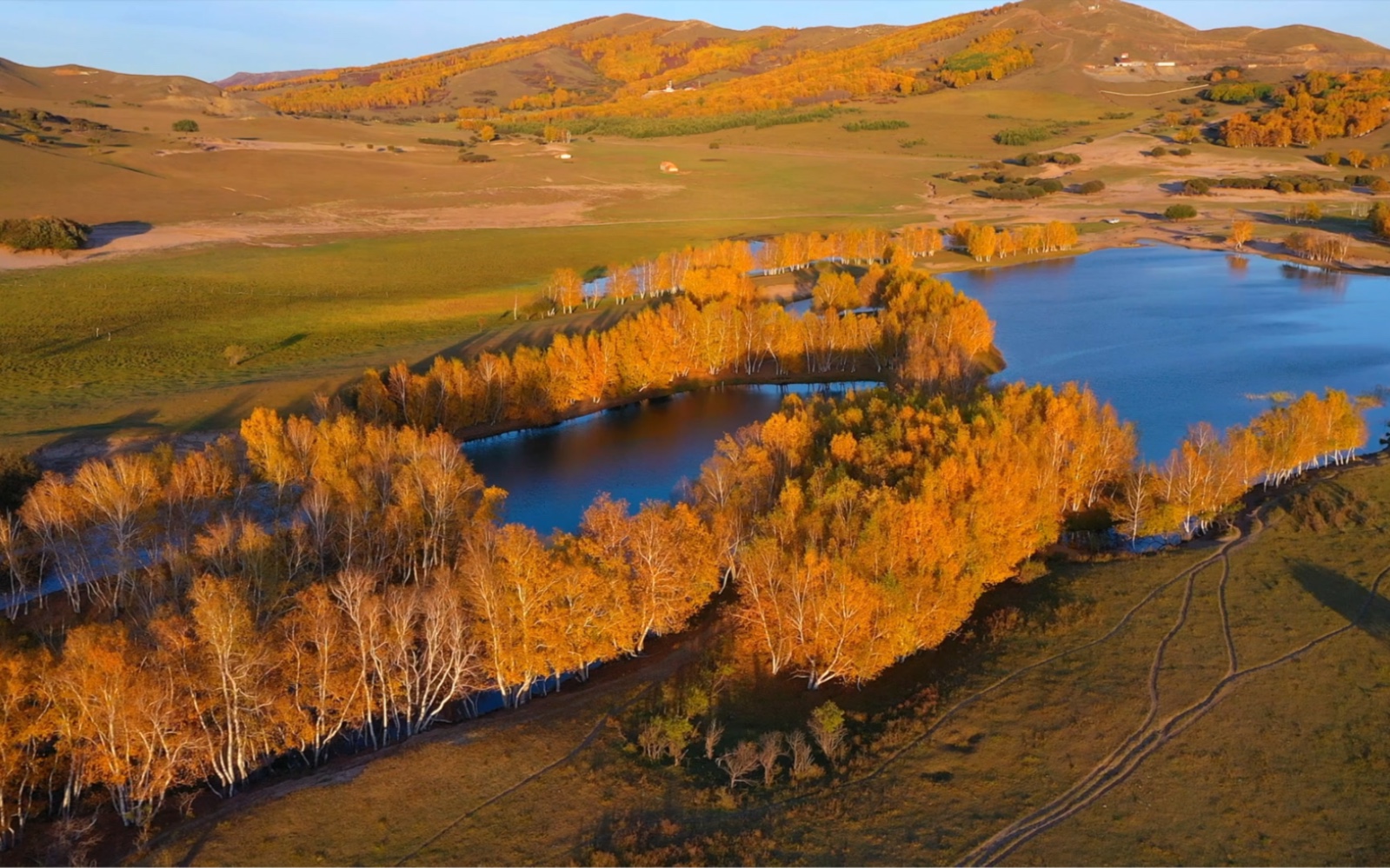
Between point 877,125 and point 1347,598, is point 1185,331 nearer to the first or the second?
point 1347,598

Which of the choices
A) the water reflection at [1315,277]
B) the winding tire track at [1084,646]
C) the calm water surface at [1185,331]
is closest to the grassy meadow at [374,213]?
the water reflection at [1315,277]


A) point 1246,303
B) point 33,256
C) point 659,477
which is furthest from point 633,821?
point 33,256

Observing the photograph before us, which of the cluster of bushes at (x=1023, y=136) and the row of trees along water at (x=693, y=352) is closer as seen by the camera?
the row of trees along water at (x=693, y=352)

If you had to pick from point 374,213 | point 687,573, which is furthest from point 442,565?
point 374,213

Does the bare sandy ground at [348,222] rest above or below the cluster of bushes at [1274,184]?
Answer: below

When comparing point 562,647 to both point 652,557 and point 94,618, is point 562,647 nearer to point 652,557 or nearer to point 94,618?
point 652,557

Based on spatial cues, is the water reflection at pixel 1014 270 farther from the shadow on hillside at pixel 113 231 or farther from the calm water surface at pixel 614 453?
the shadow on hillside at pixel 113 231
